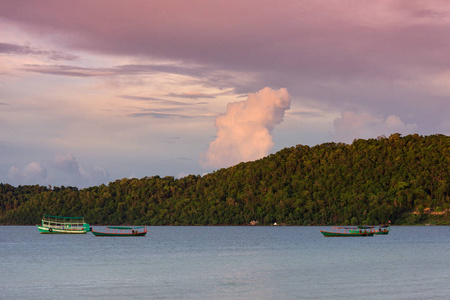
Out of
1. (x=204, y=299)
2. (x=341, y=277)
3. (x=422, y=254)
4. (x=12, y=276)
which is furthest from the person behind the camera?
(x=422, y=254)

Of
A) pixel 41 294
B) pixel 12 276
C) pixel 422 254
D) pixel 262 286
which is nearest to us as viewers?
pixel 41 294

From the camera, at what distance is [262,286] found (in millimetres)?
64000

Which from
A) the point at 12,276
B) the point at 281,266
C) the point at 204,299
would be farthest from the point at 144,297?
the point at 281,266

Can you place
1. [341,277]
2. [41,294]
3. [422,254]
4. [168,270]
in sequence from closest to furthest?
1. [41,294]
2. [341,277]
3. [168,270]
4. [422,254]

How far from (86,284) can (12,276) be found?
49.1 feet

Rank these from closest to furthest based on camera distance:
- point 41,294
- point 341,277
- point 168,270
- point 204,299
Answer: point 204,299 < point 41,294 < point 341,277 < point 168,270

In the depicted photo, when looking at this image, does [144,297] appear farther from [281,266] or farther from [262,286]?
[281,266]

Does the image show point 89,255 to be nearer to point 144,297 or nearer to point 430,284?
point 144,297

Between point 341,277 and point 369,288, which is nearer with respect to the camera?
point 369,288

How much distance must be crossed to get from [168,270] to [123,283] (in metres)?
15.2

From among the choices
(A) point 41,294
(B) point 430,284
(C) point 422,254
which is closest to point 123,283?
(A) point 41,294

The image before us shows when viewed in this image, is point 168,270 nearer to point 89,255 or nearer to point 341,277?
point 341,277

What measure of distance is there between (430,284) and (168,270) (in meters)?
33.9

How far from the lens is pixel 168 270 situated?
82.4 m
